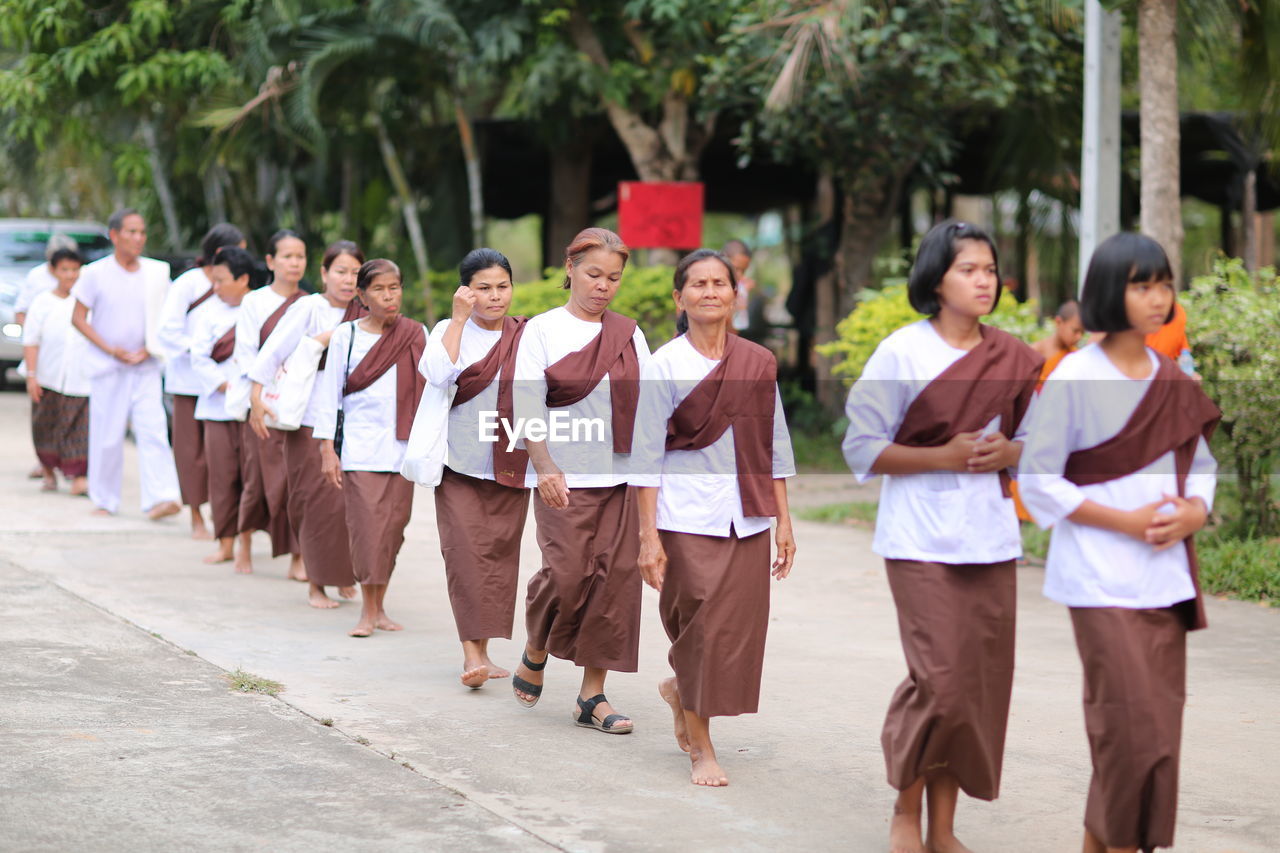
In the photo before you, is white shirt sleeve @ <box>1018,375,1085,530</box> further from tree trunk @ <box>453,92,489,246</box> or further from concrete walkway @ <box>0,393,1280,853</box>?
tree trunk @ <box>453,92,489,246</box>

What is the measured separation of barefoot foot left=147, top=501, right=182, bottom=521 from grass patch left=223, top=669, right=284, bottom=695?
4.52m

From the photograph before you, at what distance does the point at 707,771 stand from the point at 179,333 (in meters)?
5.67

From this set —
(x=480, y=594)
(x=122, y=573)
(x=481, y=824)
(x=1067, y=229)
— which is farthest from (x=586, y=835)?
(x=1067, y=229)

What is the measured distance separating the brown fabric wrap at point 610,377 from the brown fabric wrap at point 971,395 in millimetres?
1554

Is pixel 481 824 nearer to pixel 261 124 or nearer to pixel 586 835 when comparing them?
pixel 586 835

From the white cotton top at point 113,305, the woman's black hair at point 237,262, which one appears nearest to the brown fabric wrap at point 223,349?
the woman's black hair at point 237,262

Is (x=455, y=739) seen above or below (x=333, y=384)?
below

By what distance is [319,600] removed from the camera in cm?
772

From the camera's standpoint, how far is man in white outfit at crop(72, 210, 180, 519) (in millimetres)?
10227

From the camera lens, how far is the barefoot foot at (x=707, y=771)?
15.8ft

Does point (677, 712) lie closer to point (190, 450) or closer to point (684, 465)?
point (684, 465)

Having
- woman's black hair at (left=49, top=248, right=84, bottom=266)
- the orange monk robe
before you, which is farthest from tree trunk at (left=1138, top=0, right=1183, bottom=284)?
woman's black hair at (left=49, top=248, right=84, bottom=266)

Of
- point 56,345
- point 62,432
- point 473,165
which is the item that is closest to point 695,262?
point 62,432

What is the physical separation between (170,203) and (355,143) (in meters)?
3.74
